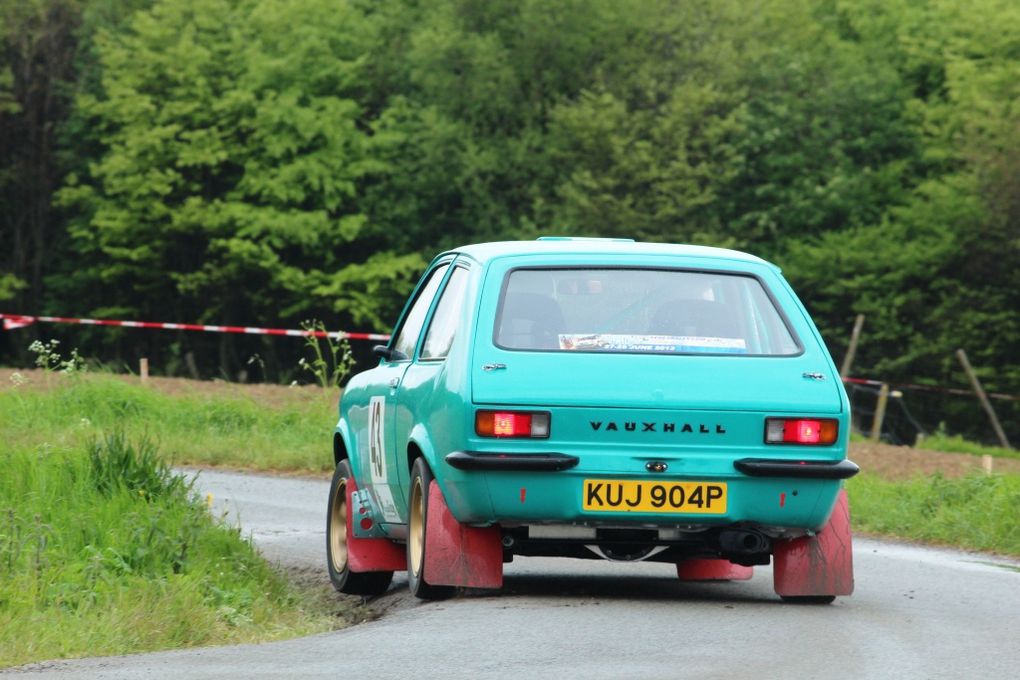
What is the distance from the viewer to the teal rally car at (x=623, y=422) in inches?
339

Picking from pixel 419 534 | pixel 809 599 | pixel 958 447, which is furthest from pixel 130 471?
pixel 958 447

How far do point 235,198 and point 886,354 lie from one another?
2018 cm

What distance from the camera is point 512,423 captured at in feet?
28.2

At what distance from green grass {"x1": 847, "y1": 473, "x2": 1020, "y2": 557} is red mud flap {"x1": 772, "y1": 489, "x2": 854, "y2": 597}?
4.41 meters

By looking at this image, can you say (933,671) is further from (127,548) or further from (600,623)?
(127,548)

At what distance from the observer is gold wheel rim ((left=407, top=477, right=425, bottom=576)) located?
366 inches

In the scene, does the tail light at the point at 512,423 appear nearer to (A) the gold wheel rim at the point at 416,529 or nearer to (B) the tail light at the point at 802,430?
(A) the gold wheel rim at the point at 416,529

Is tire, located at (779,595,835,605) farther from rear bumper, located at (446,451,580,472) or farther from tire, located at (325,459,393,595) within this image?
tire, located at (325,459,393,595)

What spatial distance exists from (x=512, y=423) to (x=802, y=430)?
125 centimetres

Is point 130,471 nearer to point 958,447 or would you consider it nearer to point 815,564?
point 815,564

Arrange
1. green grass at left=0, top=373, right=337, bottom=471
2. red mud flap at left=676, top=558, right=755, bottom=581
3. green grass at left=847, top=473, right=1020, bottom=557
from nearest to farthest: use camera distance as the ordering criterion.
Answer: red mud flap at left=676, top=558, right=755, bottom=581 < green grass at left=847, top=473, right=1020, bottom=557 < green grass at left=0, top=373, right=337, bottom=471

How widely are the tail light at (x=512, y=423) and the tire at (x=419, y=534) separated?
0.59m

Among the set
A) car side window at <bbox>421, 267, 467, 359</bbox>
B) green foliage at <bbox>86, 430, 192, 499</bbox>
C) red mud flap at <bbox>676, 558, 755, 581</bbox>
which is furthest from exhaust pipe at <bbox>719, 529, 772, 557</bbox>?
green foliage at <bbox>86, 430, 192, 499</bbox>

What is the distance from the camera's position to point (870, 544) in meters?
13.6
